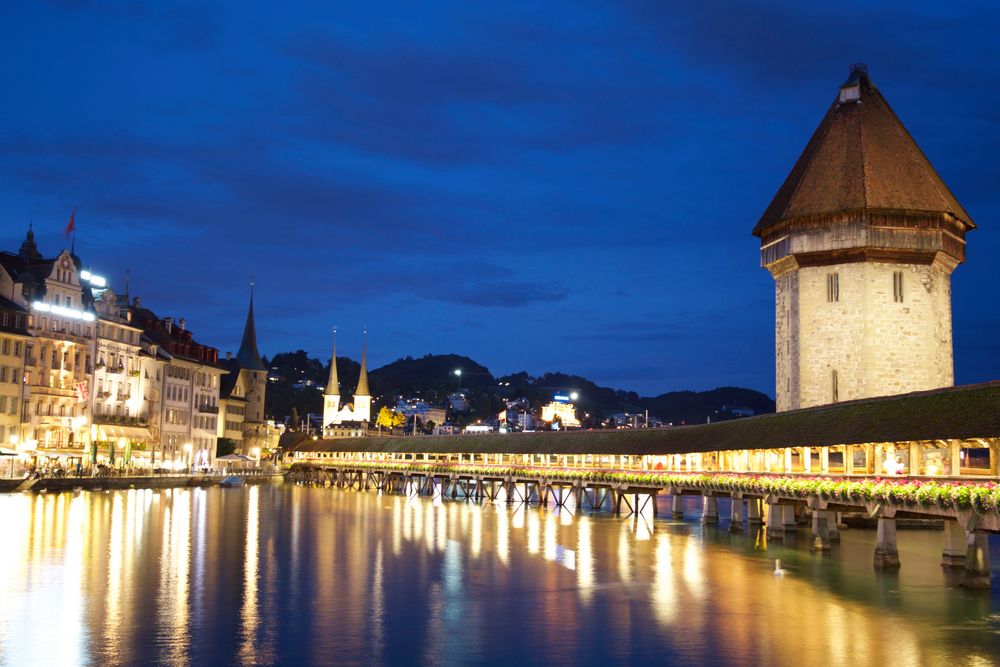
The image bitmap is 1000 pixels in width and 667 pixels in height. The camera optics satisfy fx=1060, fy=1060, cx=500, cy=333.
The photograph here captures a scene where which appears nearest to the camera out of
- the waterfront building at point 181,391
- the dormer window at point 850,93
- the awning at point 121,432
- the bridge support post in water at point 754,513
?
the bridge support post in water at point 754,513

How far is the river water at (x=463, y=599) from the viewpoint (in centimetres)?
2220

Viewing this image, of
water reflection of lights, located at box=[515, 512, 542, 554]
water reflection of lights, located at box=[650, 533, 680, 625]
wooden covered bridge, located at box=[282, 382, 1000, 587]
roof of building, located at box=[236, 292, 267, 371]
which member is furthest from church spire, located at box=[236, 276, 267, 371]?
water reflection of lights, located at box=[650, 533, 680, 625]

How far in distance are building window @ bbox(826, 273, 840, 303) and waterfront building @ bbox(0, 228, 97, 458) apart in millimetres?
58032

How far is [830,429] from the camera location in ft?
A: 129

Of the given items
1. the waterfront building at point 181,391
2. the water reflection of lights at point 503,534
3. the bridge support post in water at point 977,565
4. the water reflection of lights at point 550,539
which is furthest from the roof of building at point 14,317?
the bridge support post in water at point 977,565

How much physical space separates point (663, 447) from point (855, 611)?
112ft

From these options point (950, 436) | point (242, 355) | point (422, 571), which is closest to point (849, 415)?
point (950, 436)

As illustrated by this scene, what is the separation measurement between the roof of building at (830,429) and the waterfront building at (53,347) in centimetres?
3924

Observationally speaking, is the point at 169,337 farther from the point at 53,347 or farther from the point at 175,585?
the point at 175,585

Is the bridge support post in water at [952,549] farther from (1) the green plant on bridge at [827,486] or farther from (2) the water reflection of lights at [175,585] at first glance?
(2) the water reflection of lights at [175,585]

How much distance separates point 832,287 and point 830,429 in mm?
20432

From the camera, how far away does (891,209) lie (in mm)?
56625

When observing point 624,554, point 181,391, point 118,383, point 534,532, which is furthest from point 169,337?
point 624,554

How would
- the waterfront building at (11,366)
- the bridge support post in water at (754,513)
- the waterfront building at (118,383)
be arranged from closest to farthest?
the bridge support post in water at (754,513) → the waterfront building at (11,366) → the waterfront building at (118,383)
